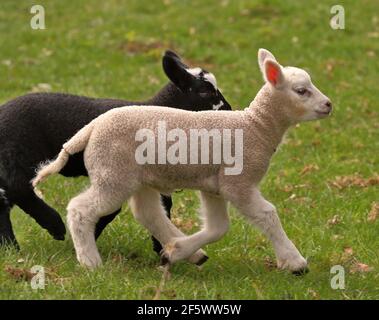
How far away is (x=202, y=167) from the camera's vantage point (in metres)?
5.54

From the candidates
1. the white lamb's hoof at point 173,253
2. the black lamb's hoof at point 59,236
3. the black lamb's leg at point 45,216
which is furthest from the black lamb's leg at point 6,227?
the white lamb's hoof at point 173,253

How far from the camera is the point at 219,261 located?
6207 millimetres

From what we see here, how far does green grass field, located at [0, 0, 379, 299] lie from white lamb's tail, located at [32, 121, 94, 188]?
584 millimetres

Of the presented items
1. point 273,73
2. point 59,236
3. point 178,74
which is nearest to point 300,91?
point 273,73

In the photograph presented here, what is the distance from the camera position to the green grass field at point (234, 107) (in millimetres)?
5578

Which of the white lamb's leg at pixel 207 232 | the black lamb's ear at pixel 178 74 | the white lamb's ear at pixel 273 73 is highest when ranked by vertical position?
the white lamb's ear at pixel 273 73

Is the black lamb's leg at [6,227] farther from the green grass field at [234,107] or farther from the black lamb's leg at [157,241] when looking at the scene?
the black lamb's leg at [157,241]

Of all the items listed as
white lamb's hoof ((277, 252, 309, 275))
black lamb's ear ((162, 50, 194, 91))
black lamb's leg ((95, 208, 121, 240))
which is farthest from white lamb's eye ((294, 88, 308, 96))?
black lamb's leg ((95, 208, 121, 240))

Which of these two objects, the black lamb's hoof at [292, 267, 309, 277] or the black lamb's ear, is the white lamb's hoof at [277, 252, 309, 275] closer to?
the black lamb's hoof at [292, 267, 309, 277]

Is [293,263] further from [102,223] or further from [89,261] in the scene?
[102,223]

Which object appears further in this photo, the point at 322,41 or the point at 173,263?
the point at 322,41

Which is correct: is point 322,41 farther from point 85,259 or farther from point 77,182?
point 85,259

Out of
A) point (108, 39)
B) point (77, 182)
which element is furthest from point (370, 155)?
point (108, 39)

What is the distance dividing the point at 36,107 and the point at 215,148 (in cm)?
142
